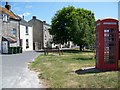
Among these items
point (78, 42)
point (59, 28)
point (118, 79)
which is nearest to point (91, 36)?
point (78, 42)

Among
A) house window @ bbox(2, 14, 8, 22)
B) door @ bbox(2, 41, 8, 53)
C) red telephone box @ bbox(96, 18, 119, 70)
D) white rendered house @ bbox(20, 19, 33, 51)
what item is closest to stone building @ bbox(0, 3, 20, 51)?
house window @ bbox(2, 14, 8, 22)

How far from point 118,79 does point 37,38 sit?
188 ft

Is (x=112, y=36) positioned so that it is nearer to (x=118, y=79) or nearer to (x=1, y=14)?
(x=118, y=79)

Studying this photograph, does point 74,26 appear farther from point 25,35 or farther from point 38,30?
point 38,30

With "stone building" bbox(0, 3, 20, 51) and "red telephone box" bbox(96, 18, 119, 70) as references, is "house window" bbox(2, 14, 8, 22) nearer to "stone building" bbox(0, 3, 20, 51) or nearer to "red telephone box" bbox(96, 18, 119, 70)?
"stone building" bbox(0, 3, 20, 51)

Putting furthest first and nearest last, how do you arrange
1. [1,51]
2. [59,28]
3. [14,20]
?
[59,28] → [14,20] → [1,51]

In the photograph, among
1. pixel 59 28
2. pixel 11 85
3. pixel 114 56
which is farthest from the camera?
pixel 59 28

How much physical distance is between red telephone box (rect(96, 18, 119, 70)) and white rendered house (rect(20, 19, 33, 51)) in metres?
37.1

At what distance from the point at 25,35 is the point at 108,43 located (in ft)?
130

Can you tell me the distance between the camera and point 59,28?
181 feet

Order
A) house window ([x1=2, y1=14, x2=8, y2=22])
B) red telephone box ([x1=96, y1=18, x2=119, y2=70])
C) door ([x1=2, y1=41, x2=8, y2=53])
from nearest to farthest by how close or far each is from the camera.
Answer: red telephone box ([x1=96, y1=18, x2=119, y2=70])
door ([x1=2, y1=41, x2=8, y2=53])
house window ([x1=2, y1=14, x2=8, y2=22])

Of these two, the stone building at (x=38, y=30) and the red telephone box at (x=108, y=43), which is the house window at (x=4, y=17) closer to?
the stone building at (x=38, y=30)

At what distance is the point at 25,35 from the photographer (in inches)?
2106

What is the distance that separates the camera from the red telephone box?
48.4 ft
